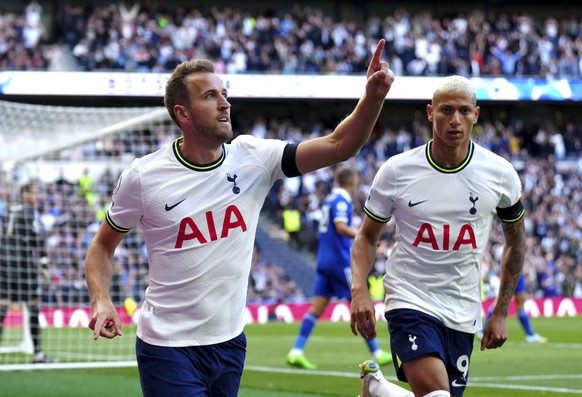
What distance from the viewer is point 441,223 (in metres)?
6.29

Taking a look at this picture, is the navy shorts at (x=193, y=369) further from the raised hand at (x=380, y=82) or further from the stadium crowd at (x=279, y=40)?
the stadium crowd at (x=279, y=40)

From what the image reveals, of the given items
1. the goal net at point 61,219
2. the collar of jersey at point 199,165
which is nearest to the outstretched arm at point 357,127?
the collar of jersey at point 199,165

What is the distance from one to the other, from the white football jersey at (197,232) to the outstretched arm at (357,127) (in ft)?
0.99

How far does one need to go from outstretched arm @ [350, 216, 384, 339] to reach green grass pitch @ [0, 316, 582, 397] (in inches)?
171

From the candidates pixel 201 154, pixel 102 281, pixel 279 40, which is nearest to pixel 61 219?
pixel 102 281

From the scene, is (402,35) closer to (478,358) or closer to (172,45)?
(172,45)

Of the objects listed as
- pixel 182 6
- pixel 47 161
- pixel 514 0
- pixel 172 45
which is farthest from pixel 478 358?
pixel 514 0

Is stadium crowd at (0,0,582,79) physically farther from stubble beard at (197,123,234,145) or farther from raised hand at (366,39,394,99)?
raised hand at (366,39,394,99)

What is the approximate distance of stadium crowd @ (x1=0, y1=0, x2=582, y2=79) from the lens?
34.3 m

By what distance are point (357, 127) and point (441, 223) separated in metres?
1.69

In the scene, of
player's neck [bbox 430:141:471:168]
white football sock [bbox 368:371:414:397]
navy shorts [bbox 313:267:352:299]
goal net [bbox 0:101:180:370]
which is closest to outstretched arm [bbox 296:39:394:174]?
player's neck [bbox 430:141:471:168]

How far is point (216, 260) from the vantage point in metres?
5.17

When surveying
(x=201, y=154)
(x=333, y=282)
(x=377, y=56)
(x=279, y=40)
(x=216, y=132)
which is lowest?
(x=333, y=282)

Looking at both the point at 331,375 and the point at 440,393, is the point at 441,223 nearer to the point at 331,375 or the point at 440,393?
the point at 440,393
